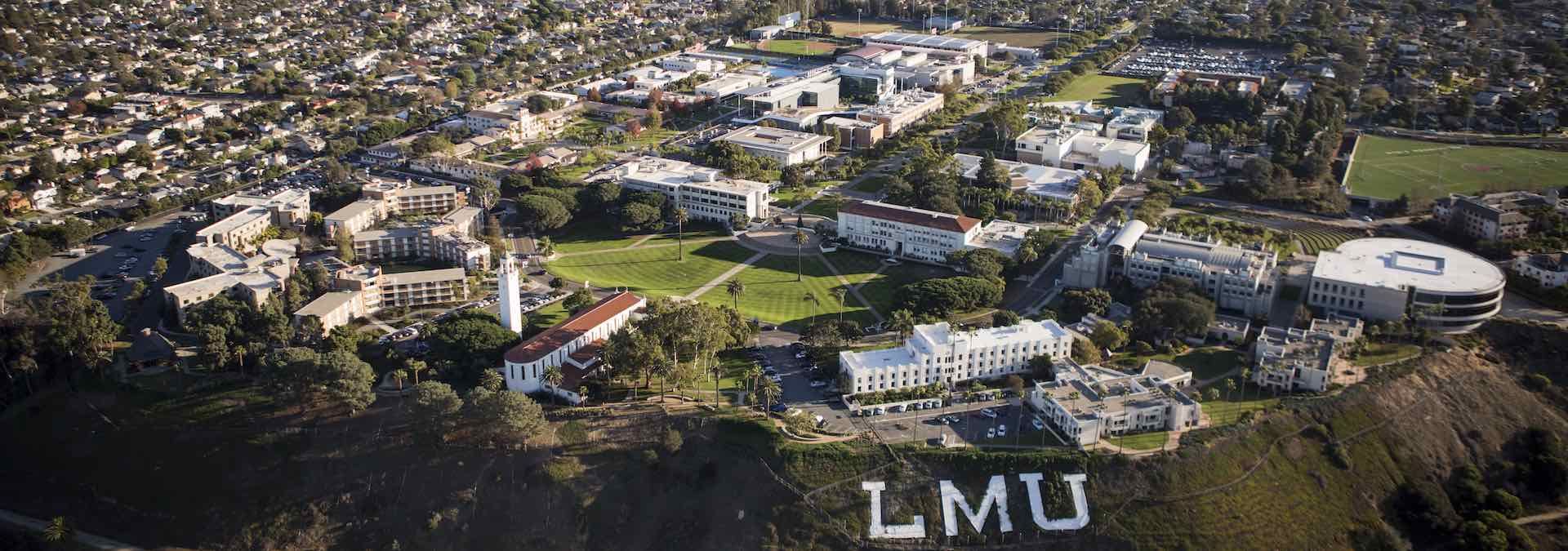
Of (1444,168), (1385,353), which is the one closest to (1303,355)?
(1385,353)

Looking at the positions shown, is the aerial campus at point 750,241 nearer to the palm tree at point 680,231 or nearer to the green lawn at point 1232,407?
the green lawn at point 1232,407

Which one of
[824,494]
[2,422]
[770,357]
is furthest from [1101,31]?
[2,422]

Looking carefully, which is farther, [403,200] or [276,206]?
[403,200]

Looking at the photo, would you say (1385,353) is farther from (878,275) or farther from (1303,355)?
(878,275)

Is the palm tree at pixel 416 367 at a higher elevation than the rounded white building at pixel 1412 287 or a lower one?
lower

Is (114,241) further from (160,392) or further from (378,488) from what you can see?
(378,488)

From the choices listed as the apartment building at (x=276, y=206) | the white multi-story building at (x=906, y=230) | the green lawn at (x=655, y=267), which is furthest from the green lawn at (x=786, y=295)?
the apartment building at (x=276, y=206)

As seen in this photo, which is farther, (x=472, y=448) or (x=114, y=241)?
(x=114, y=241)
